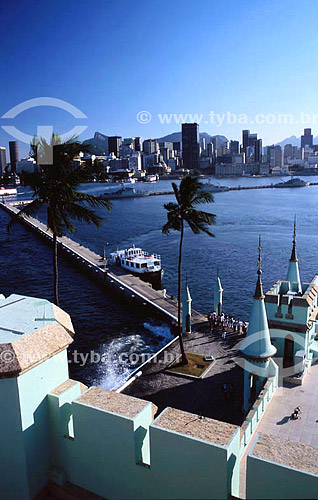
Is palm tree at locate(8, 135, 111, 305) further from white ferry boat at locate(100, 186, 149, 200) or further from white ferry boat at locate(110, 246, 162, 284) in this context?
white ferry boat at locate(100, 186, 149, 200)

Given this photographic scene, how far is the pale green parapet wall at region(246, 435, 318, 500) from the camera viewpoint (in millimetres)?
3213

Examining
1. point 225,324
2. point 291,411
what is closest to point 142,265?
point 225,324

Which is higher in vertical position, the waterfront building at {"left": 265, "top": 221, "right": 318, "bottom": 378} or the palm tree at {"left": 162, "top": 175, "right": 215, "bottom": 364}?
the palm tree at {"left": 162, "top": 175, "right": 215, "bottom": 364}

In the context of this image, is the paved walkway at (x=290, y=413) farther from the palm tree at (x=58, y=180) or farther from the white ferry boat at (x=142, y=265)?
the white ferry boat at (x=142, y=265)

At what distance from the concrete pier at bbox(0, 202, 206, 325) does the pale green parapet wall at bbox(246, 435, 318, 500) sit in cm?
2191

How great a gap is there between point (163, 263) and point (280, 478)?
169 ft

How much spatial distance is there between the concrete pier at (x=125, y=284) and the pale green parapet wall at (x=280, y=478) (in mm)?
21914

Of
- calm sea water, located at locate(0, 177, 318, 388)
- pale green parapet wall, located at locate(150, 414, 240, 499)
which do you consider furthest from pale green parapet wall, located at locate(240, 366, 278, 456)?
calm sea water, located at locate(0, 177, 318, 388)

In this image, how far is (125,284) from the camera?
40031mm

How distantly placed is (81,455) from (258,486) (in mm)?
1853

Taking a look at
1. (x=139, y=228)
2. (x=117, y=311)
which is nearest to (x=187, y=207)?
(x=117, y=311)

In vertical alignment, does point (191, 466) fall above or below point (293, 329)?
above

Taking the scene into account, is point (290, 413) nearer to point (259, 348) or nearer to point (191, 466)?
point (259, 348)

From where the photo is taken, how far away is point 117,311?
3544cm
